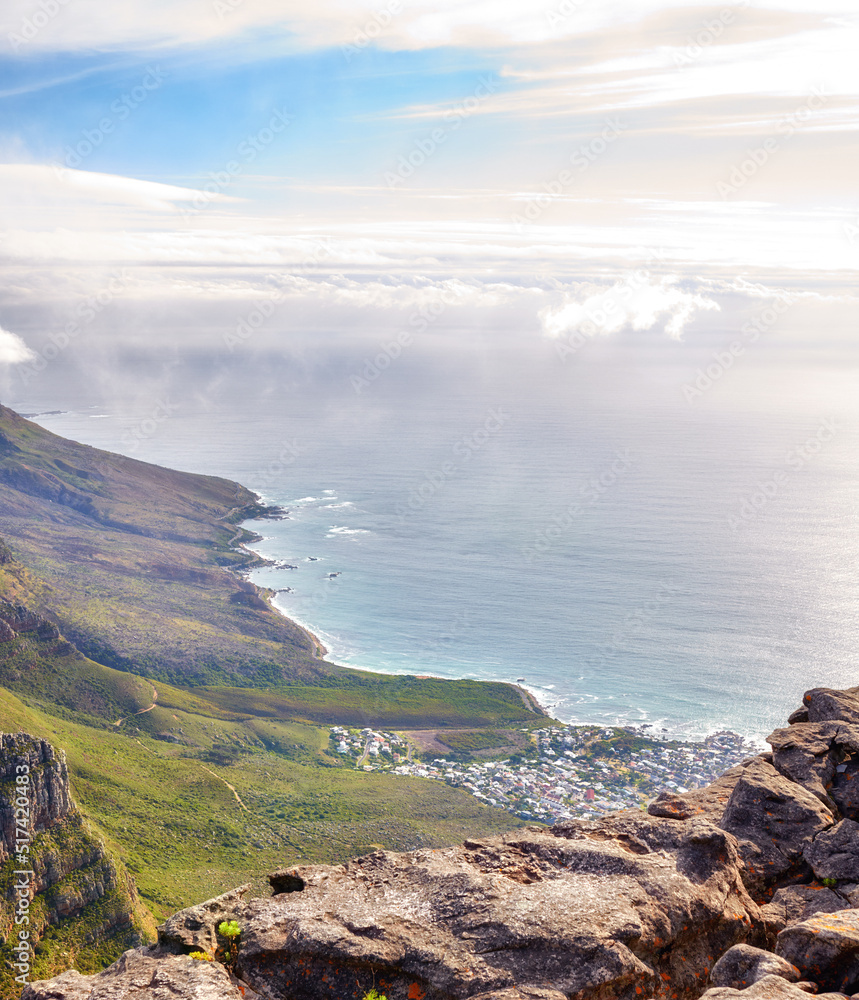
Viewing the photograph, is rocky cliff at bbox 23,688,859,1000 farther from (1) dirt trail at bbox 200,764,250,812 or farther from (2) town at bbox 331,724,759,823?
(1) dirt trail at bbox 200,764,250,812

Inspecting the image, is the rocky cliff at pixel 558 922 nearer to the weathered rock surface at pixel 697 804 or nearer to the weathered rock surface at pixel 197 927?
the weathered rock surface at pixel 197 927

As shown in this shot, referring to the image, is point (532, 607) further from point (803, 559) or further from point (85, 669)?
point (85, 669)

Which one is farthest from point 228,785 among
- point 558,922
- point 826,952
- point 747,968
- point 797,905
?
point 826,952

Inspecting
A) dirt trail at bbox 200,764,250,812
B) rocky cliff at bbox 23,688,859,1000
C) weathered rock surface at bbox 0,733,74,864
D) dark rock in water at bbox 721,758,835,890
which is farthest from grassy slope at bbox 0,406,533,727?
rocky cliff at bbox 23,688,859,1000

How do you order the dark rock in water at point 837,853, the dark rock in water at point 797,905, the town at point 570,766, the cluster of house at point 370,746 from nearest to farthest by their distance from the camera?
1. the dark rock in water at point 797,905
2. the dark rock in water at point 837,853
3. the town at point 570,766
4. the cluster of house at point 370,746

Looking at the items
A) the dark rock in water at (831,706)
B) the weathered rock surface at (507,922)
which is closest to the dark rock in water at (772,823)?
the weathered rock surface at (507,922)

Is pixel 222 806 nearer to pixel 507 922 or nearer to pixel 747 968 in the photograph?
pixel 507 922
